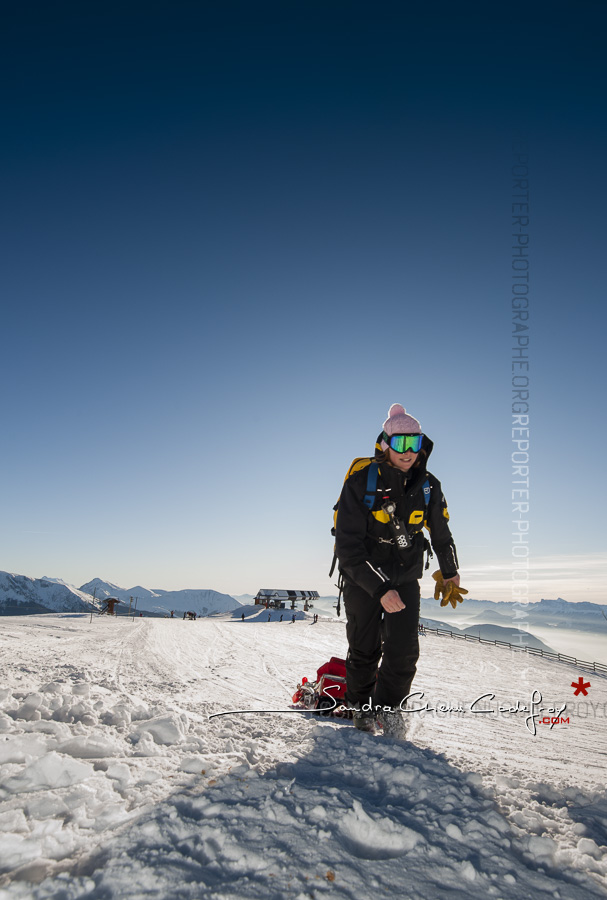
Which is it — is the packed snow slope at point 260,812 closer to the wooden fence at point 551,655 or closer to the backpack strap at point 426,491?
the backpack strap at point 426,491

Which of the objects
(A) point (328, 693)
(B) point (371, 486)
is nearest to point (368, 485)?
(B) point (371, 486)

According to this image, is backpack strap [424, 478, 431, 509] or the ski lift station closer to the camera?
backpack strap [424, 478, 431, 509]

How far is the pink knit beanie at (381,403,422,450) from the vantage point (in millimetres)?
3943

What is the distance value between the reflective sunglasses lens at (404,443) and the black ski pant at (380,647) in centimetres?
119

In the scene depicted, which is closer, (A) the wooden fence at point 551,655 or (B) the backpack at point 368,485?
(B) the backpack at point 368,485

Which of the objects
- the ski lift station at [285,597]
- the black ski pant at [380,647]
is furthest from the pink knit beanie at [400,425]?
the ski lift station at [285,597]

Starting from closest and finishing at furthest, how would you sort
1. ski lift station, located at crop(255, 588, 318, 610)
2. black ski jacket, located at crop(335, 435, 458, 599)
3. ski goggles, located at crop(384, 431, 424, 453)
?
black ski jacket, located at crop(335, 435, 458, 599) < ski goggles, located at crop(384, 431, 424, 453) < ski lift station, located at crop(255, 588, 318, 610)

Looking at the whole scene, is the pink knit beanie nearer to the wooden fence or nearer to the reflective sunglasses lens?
the reflective sunglasses lens

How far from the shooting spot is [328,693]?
4.30 m

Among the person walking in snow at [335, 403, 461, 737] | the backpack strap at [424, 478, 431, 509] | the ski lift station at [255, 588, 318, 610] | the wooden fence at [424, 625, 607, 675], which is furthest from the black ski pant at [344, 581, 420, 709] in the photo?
the ski lift station at [255, 588, 318, 610]

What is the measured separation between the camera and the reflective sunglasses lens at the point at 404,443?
384 centimetres

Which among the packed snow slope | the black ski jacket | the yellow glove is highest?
the black ski jacket

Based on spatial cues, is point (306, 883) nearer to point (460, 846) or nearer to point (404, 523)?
point (460, 846)

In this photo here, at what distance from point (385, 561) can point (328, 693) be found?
1590 millimetres
